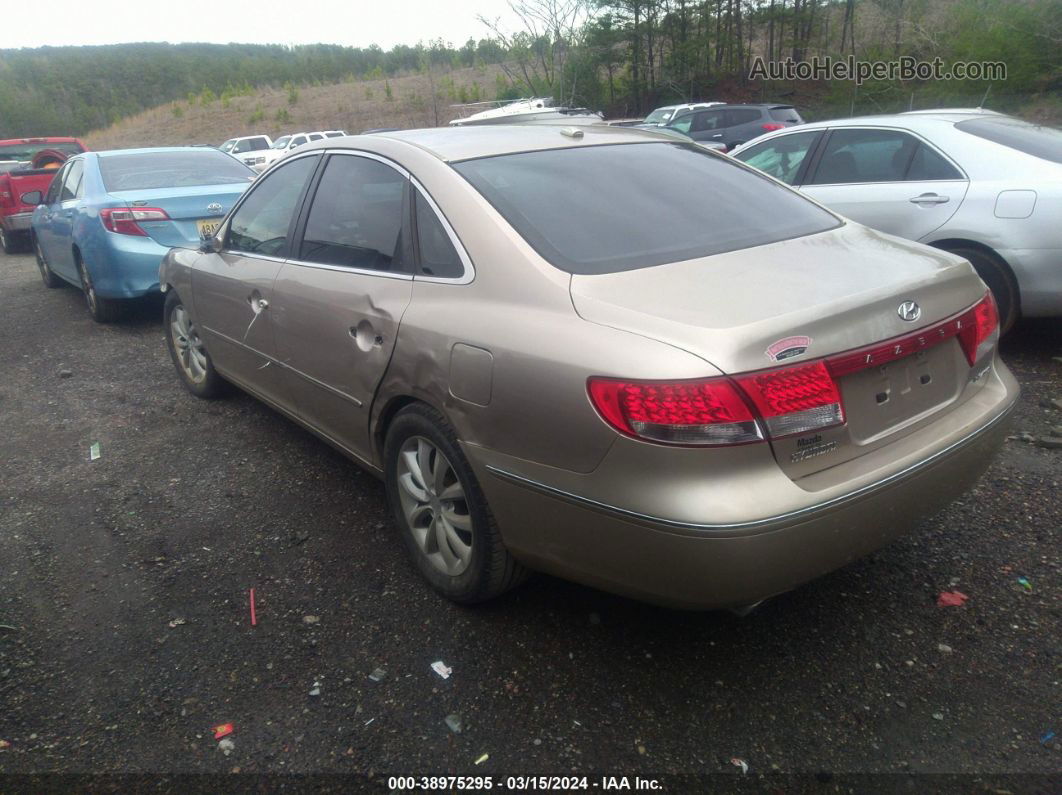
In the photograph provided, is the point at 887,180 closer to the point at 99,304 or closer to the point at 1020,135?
the point at 1020,135

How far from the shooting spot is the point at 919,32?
25.6 metres

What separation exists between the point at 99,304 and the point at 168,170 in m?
1.36

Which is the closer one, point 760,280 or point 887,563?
point 760,280

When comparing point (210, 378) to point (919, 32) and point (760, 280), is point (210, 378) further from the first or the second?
point (919, 32)

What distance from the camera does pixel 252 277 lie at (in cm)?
398

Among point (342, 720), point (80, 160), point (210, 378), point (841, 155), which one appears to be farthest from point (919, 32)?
point (342, 720)

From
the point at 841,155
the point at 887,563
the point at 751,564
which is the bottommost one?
the point at 887,563

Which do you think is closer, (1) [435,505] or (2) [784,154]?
(1) [435,505]

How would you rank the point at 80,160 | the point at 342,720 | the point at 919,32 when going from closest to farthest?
the point at 342,720
the point at 80,160
the point at 919,32

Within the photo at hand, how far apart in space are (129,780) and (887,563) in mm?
2588

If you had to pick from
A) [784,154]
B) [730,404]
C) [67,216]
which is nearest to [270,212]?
[730,404]

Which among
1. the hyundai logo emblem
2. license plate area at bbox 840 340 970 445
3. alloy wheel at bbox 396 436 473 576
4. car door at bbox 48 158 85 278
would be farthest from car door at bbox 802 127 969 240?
car door at bbox 48 158 85 278

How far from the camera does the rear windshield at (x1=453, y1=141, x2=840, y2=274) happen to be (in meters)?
2.69

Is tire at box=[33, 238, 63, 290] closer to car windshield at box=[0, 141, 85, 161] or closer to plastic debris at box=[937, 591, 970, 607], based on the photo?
car windshield at box=[0, 141, 85, 161]
